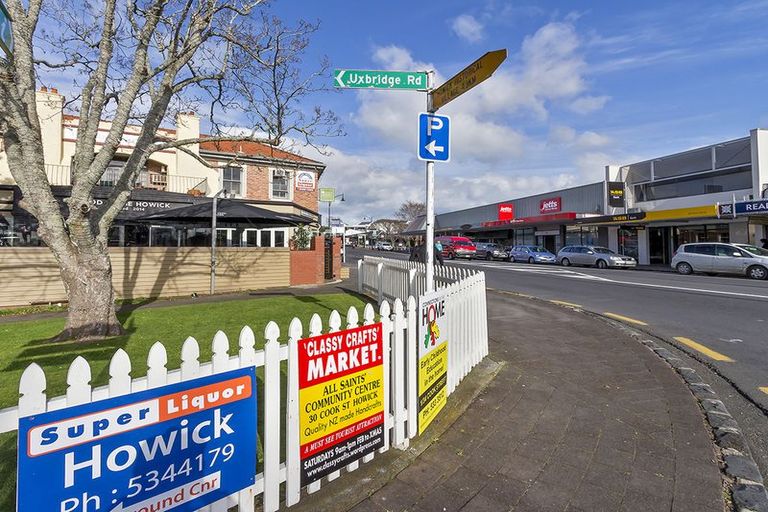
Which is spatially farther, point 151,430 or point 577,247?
point 577,247

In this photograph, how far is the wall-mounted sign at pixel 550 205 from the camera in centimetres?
3553

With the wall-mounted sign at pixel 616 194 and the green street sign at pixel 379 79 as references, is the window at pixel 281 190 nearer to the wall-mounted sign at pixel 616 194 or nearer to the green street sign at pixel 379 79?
the wall-mounted sign at pixel 616 194

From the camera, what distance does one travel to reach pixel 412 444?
10.8 ft

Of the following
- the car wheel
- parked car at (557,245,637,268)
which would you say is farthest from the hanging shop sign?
parked car at (557,245,637,268)

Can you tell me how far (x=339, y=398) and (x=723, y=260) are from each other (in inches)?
887

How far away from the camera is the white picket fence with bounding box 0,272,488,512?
168 centimetres

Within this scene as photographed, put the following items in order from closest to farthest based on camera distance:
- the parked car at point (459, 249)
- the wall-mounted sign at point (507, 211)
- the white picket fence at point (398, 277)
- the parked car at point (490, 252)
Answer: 1. the white picket fence at point (398, 277)
2. the parked car at point (490, 252)
3. the parked car at point (459, 249)
4. the wall-mounted sign at point (507, 211)

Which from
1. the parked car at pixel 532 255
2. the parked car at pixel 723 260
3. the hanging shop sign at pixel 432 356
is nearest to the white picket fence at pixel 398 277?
the hanging shop sign at pixel 432 356

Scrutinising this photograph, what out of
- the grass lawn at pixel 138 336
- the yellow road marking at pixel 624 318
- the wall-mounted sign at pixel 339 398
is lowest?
A: the yellow road marking at pixel 624 318

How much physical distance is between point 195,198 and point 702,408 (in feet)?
62.6

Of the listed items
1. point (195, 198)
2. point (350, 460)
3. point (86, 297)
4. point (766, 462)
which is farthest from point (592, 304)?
point (195, 198)

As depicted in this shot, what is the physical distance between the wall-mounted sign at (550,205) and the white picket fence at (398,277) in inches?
1076

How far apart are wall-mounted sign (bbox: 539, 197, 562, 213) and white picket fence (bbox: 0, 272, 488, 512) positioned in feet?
112

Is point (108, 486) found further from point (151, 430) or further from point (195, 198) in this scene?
point (195, 198)
